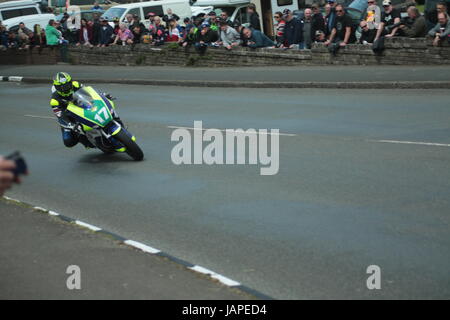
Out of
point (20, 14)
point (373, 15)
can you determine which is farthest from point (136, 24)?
point (20, 14)

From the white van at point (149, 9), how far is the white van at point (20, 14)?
662 centimetres

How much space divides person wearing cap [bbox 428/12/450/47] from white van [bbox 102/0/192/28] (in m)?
16.8

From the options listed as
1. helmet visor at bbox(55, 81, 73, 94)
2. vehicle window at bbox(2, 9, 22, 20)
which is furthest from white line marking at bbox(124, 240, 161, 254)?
vehicle window at bbox(2, 9, 22, 20)

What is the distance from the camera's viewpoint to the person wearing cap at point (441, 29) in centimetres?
2109

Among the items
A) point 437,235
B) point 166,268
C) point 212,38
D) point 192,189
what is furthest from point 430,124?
point 212,38

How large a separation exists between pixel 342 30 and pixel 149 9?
46.2ft

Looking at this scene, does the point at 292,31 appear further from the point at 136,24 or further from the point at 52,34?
the point at 52,34

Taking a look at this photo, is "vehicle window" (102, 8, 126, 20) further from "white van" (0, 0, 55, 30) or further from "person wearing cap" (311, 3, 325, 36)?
"person wearing cap" (311, 3, 325, 36)

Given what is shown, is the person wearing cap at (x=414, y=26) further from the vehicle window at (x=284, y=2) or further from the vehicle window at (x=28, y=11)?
the vehicle window at (x=28, y=11)

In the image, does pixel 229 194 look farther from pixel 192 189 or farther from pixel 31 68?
pixel 31 68

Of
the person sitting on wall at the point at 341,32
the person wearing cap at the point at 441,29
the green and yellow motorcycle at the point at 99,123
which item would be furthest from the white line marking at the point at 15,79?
the green and yellow motorcycle at the point at 99,123

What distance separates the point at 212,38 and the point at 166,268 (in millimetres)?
21861

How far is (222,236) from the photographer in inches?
346

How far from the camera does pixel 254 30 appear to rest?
2752 centimetres
